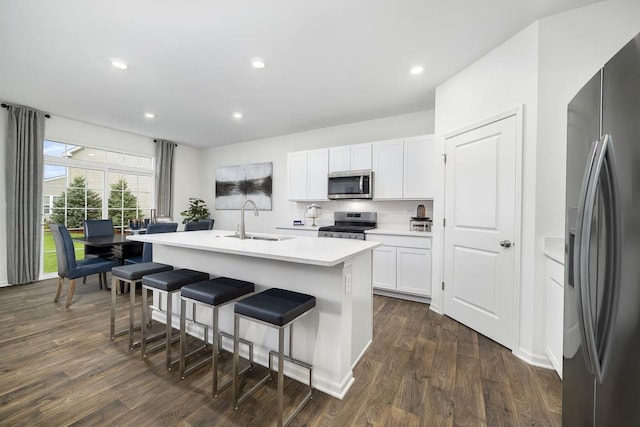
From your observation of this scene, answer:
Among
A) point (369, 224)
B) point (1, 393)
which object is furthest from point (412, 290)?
point (1, 393)

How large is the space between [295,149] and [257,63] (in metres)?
2.59

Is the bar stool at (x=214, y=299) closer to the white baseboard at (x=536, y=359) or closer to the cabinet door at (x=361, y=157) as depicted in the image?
the white baseboard at (x=536, y=359)

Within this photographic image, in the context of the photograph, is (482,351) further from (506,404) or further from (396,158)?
(396,158)

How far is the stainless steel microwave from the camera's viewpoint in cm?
400

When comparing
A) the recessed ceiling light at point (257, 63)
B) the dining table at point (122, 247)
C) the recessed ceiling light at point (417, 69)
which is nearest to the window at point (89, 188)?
the dining table at point (122, 247)

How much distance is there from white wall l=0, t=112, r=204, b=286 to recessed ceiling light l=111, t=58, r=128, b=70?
2.65m

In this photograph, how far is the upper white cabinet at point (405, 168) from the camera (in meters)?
3.59

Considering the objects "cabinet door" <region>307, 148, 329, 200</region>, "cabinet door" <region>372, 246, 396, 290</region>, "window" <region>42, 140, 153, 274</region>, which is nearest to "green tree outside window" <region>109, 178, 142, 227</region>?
"window" <region>42, 140, 153, 274</region>

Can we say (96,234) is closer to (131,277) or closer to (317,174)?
(131,277)

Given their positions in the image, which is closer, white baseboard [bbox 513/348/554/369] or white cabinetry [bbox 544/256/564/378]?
white cabinetry [bbox 544/256/564/378]

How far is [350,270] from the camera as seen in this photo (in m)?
1.82

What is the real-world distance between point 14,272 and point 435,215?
5981mm

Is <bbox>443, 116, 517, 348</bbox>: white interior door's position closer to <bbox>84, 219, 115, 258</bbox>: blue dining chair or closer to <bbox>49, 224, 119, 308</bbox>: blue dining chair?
<bbox>49, 224, 119, 308</bbox>: blue dining chair

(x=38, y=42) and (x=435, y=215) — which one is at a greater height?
(x=38, y=42)
